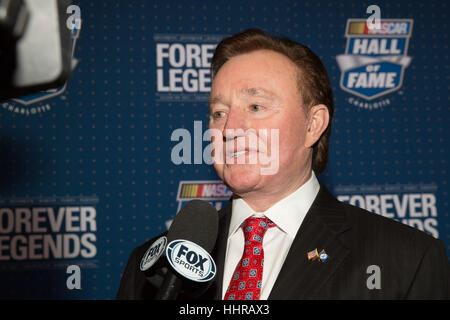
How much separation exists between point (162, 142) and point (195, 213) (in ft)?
4.55

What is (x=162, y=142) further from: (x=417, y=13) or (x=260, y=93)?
(x=417, y=13)

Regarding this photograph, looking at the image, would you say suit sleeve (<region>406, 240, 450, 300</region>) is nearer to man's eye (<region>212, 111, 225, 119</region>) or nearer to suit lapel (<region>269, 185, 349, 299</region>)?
suit lapel (<region>269, 185, 349, 299</region>)

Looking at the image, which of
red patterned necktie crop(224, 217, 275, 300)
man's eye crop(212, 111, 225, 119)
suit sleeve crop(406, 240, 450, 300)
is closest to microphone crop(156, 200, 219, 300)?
red patterned necktie crop(224, 217, 275, 300)

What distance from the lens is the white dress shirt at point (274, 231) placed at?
1493mm

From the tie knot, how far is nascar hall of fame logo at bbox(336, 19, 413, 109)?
147 centimetres

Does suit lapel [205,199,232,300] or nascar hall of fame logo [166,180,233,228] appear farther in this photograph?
nascar hall of fame logo [166,180,233,228]

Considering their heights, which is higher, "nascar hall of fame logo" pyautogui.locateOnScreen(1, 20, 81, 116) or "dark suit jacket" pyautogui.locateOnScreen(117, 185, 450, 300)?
"nascar hall of fame logo" pyautogui.locateOnScreen(1, 20, 81, 116)

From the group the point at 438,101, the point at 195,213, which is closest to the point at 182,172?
the point at 195,213

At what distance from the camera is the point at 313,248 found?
1.47 meters

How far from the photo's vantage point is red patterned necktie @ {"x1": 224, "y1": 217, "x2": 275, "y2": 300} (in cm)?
142

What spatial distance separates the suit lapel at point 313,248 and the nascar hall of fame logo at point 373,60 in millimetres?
1384

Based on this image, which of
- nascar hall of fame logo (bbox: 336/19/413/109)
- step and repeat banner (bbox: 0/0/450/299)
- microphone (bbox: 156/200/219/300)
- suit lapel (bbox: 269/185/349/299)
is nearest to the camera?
microphone (bbox: 156/200/219/300)

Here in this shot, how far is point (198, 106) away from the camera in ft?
8.86

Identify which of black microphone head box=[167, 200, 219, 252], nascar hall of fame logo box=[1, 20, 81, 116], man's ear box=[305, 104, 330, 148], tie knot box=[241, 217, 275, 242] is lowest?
tie knot box=[241, 217, 275, 242]
